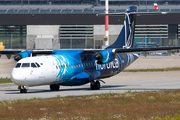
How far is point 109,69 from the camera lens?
3114 centimetres

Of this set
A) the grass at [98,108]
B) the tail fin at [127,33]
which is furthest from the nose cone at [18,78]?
the tail fin at [127,33]

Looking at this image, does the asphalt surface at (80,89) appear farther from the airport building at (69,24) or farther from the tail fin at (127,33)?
the airport building at (69,24)

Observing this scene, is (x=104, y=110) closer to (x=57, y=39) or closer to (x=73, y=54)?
(x=73, y=54)

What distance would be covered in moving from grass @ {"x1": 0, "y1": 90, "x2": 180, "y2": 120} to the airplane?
455 centimetres

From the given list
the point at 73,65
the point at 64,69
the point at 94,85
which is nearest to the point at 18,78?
the point at 64,69

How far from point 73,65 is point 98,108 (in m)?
11.0

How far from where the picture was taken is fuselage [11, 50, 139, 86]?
24.1m

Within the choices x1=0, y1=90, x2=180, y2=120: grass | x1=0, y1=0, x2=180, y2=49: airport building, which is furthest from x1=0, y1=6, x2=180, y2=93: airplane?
x1=0, y1=0, x2=180, y2=49: airport building

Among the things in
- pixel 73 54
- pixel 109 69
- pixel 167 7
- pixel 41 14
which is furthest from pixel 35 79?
pixel 167 7

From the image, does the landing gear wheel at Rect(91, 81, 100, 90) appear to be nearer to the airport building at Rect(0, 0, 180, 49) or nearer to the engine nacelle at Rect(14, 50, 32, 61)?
the engine nacelle at Rect(14, 50, 32, 61)

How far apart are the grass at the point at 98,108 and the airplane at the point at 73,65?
4.55m

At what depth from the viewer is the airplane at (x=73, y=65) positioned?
80.0 feet

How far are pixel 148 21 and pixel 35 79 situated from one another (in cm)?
7643

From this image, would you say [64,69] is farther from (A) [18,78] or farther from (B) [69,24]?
(B) [69,24]
